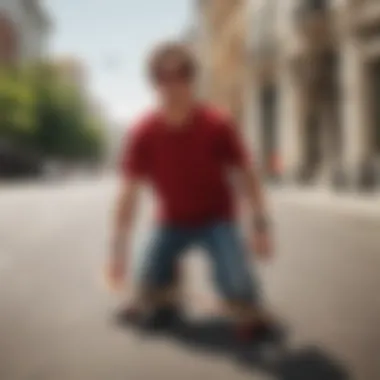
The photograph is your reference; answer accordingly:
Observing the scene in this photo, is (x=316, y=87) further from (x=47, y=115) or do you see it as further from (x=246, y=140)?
(x=47, y=115)

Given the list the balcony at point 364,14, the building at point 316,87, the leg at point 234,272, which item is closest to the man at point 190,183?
the leg at point 234,272

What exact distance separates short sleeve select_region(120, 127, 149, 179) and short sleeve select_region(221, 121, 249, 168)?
10 cm

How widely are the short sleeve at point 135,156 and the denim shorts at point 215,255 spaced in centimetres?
8

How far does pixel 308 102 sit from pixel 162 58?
301 millimetres

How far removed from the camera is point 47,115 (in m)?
0.95

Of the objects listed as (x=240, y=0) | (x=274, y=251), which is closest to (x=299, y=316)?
(x=274, y=251)

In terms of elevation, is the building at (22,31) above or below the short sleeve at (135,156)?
above

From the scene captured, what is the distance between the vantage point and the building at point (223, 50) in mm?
829

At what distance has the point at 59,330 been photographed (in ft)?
2.66

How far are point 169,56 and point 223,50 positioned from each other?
15 centimetres

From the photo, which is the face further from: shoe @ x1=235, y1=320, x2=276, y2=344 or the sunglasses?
shoe @ x1=235, y1=320, x2=276, y2=344

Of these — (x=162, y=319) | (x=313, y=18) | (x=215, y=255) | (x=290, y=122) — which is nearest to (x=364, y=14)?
(x=313, y=18)

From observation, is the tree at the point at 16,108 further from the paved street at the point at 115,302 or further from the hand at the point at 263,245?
the hand at the point at 263,245

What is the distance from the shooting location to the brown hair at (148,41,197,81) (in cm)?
79
